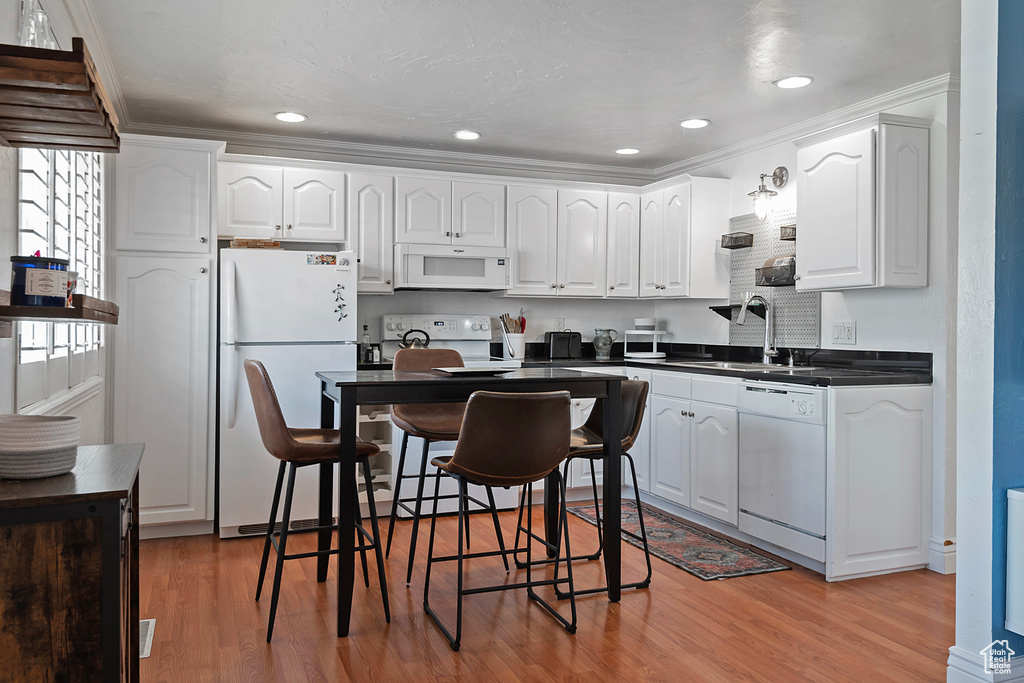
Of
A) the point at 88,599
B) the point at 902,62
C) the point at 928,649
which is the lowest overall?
the point at 928,649

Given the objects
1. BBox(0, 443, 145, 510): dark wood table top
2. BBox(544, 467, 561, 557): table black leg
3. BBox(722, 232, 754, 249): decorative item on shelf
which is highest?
BBox(722, 232, 754, 249): decorative item on shelf

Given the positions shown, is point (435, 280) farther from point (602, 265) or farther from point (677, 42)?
point (677, 42)

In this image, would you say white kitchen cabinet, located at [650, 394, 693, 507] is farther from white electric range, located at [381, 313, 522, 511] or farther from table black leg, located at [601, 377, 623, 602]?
table black leg, located at [601, 377, 623, 602]

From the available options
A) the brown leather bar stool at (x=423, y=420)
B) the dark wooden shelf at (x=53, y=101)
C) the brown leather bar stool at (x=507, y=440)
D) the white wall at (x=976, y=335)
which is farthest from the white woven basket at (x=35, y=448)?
the white wall at (x=976, y=335)

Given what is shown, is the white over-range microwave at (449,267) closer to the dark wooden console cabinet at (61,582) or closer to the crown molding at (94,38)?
the crown molding at (94,38)

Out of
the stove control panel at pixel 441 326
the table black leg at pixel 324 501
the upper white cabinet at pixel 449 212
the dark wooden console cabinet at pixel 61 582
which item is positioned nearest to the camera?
the dark wooden console cabinet at pixel 61 582

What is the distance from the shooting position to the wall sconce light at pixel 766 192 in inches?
179

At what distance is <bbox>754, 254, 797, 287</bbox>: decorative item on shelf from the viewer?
4.25 meters

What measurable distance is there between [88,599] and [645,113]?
3.69m

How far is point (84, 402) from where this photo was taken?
Result: 10.5ft

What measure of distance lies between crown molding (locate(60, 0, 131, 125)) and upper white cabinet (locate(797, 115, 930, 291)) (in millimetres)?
3246

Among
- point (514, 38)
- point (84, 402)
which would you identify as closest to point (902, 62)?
point (514, 38)

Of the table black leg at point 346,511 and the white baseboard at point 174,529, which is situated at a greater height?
the table black leg at point 346,511

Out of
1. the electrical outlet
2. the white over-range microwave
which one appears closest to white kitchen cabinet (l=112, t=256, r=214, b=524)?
the white over-range microwave
